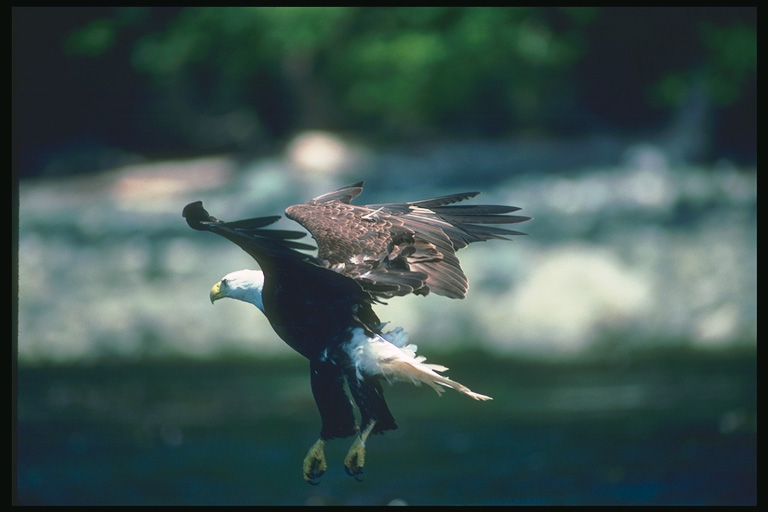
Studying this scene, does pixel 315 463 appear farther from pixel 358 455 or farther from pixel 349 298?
pixel 349 298

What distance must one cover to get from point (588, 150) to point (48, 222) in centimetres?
705

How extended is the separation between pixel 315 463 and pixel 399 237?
3.61 ft

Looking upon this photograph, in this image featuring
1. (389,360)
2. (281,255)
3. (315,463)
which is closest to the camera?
(281,255)

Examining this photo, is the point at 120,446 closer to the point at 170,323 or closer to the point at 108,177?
the point at 170,323

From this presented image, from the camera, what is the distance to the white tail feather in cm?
467

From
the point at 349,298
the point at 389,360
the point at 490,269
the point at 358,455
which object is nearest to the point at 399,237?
the point at 349,298

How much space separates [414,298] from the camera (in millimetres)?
12234

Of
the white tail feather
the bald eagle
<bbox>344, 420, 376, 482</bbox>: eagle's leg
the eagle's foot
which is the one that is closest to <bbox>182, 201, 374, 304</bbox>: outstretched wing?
the bald eagle

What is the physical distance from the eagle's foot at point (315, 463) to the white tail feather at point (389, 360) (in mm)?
474

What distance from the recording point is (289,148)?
1496cm

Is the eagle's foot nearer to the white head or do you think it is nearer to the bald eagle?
the bald eagle

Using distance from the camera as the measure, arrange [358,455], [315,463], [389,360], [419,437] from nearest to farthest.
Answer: [389,360], [358,455], [315,463], [419,437]

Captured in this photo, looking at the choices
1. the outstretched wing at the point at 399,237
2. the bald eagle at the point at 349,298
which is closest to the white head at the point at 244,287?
the bald eagle at the point at 349,298

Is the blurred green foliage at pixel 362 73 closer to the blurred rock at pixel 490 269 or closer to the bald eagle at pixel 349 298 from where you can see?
the blurred rock at pixel 490 269
